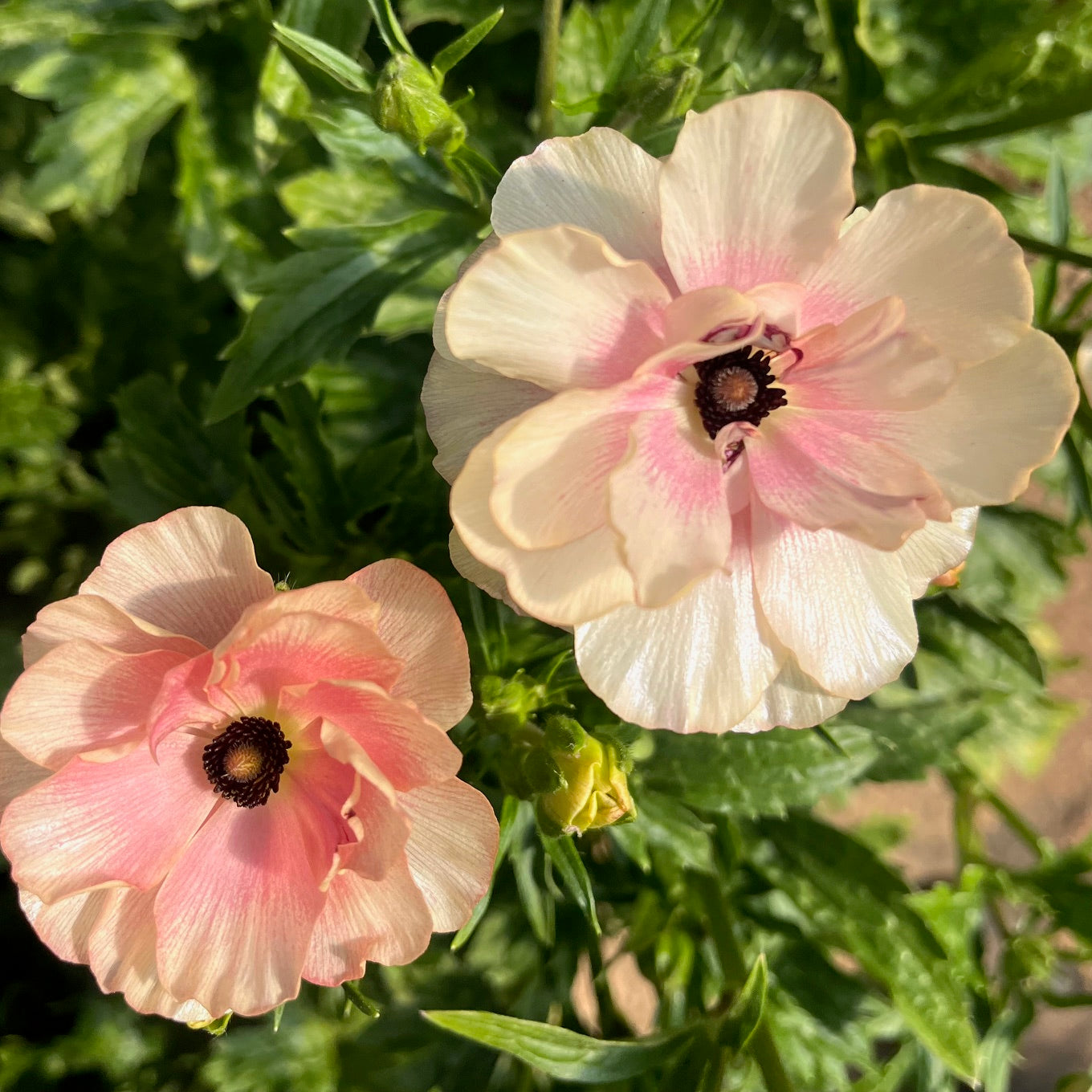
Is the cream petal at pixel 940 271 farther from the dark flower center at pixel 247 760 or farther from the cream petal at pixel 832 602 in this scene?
the dark flower center at pixel 247 760

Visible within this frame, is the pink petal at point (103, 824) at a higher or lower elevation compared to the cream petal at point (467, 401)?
lower

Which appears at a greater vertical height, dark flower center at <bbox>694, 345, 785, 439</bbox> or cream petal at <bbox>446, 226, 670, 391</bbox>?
cream petal at <bbox>446, 226, 670, 391</bbox>

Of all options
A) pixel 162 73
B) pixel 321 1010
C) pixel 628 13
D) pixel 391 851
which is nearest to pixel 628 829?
pixel 391 851

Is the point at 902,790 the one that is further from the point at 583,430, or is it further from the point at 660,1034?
the point at 583,430

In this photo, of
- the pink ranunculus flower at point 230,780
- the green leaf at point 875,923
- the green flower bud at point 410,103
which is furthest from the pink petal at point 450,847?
the green leaf at point 875,923

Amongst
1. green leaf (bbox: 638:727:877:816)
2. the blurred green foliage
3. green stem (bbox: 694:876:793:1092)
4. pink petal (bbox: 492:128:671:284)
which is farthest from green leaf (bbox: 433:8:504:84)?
green stem (bbox: 694:876:793:1092)

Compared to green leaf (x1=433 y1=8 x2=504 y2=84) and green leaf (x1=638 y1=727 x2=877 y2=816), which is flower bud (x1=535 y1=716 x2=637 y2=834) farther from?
green leaf (x1=433 y1=8 x2=504 y2=84)
